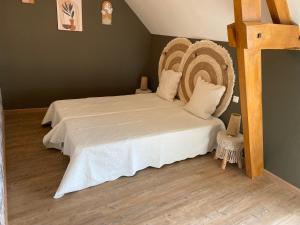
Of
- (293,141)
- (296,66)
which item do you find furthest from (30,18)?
(293,141)

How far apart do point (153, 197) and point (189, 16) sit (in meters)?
2.32

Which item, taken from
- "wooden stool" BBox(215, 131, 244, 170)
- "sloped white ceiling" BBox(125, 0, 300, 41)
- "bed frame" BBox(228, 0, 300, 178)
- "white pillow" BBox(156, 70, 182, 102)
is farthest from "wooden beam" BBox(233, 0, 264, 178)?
"white pillow" BBox(156, 70, 182, 102)

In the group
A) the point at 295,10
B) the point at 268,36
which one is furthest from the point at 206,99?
the point at 295,10

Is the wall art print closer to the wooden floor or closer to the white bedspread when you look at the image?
the white bedspread

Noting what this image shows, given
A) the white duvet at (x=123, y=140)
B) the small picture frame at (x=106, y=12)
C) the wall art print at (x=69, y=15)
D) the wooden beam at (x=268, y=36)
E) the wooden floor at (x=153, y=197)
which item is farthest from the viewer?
the small picture frame at (x=106, y=12)

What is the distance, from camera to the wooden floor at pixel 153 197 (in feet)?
6.62

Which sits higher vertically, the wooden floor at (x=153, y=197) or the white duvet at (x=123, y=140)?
the white duvet at (x=123, y=140)

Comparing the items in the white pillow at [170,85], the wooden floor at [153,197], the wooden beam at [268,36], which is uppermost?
the wooden beam at [268,36]

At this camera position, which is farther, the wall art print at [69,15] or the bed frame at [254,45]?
the wall art print at [69,15]

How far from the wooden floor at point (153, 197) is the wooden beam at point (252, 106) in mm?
214

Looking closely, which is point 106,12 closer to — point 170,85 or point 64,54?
point 64,54

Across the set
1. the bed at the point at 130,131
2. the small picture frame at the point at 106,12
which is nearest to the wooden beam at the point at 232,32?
the bed at the point at 130,131

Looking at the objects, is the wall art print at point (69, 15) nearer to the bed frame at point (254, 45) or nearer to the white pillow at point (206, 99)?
the white pillow at point (206, 99)

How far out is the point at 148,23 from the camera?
4414mm
